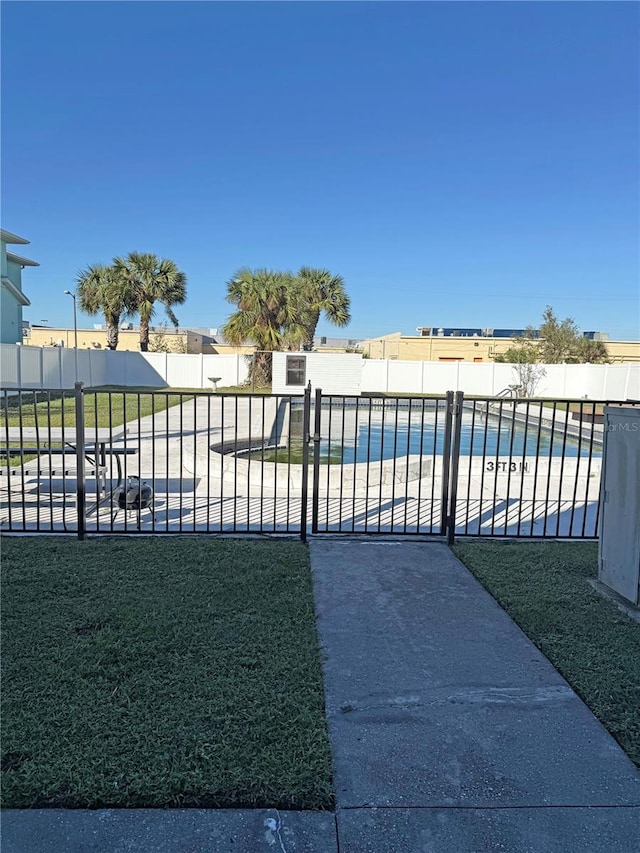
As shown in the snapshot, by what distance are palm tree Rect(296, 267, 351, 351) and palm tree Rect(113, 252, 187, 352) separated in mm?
5952

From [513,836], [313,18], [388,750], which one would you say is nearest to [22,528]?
[388,750]

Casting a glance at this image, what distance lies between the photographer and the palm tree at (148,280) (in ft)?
80.9

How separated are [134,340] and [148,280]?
60.8 feet

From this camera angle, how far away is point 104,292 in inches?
943

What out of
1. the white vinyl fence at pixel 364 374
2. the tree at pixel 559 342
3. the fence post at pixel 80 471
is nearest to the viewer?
the fence post at pixel 80 471

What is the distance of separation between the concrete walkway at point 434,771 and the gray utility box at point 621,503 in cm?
86

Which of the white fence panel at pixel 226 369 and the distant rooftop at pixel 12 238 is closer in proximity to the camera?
the distant rooftop at pixel 12 238

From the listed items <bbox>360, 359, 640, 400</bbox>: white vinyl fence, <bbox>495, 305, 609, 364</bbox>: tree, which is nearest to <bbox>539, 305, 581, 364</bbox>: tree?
<bbox>495, 305, 609, 364</bbox>: tree

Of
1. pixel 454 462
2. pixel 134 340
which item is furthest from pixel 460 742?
pixel 134 340

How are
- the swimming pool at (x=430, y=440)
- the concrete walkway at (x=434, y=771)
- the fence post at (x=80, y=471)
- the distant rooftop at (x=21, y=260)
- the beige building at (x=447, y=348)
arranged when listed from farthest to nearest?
the beige building at (x=447, y=348), the distant rooftop at (x=21, y=260), the swimming pool at (x=430, y=440), the fence post at (x=80, y=471), the concrete walkway at (x=434, y=771)

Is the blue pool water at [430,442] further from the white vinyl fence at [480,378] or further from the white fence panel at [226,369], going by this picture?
the white fence panel at [226,369]

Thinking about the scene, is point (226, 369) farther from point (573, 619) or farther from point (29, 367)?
point (573, 619)

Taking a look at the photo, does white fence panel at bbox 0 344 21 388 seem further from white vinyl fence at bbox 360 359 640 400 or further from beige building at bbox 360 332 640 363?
beige building at bbox 360 332 640 363

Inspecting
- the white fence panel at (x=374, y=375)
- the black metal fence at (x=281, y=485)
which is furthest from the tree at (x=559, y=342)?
the black metal fence at (x=281, y=485)
